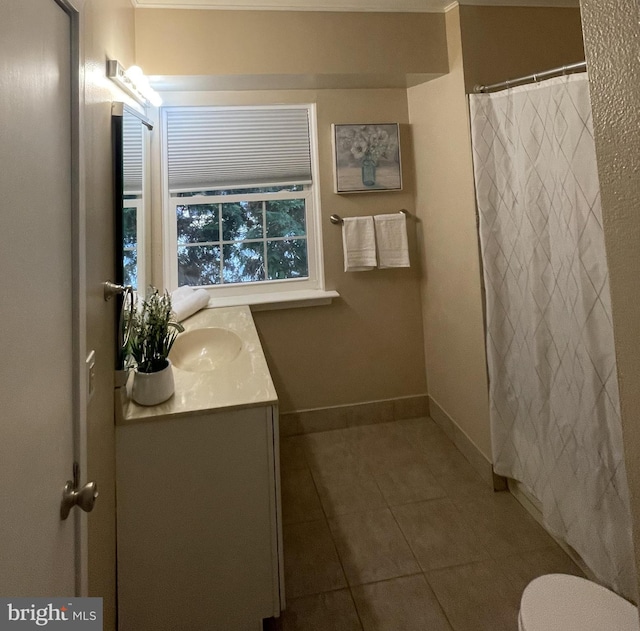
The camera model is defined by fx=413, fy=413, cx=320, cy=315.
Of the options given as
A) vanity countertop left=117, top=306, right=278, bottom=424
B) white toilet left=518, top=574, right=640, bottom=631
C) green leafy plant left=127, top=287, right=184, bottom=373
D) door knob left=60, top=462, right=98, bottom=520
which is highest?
green leafy plant left=127, top=287, right=184, bottom=373

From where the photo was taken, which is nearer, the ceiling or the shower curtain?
the shower curtain

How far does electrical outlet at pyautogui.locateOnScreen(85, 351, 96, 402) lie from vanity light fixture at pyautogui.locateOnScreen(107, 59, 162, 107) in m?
0.95

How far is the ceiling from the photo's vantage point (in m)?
2.04

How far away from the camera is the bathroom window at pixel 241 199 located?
2.50 metres

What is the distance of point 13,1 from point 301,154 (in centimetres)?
210

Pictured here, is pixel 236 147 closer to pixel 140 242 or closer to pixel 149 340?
pixel 140 242

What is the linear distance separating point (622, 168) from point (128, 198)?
1607 millimetres

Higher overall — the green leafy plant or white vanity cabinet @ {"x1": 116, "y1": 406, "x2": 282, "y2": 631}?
the green leafy plant

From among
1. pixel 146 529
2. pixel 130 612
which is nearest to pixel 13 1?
pixel 146 529

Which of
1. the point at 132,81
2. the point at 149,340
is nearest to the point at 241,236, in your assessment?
the point at 132,81

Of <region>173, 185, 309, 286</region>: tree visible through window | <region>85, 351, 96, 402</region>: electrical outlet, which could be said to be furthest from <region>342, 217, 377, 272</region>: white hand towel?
<region>85, 351, 96, 402</region>: electrical outlet

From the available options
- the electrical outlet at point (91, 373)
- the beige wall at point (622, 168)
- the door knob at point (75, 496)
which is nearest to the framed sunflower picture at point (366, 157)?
the electrical outlet at point (91, 373)

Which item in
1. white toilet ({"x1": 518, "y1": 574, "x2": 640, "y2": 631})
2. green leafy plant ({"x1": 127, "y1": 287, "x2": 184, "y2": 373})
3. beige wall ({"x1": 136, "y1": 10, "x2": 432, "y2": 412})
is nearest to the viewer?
white toilet ({"x1": 518, "y1": 574, "x2": 640, "y2": 631})

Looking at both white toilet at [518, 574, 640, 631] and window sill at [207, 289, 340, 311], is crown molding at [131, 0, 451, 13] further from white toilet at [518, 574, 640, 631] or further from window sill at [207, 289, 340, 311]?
white toilet at [518, 574, 640, 631]
